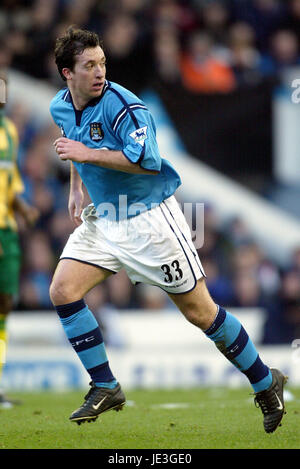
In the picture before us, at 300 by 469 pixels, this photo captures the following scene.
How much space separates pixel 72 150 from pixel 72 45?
666 mm

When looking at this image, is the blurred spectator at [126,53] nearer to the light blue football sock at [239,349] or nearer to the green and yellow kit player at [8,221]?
the green and yellow kit player at [8,221]

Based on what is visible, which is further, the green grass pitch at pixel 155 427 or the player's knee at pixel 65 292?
the player's knee at pixel 65 292

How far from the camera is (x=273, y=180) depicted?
1170 cm

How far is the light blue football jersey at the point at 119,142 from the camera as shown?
193 inches

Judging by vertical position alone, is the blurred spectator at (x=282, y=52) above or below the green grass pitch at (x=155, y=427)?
above

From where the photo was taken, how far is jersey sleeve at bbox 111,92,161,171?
4.84 meters

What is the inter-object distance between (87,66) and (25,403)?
3.85m

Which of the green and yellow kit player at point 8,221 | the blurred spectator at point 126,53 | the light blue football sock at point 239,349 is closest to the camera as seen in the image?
the light blue football sock at point 239,349

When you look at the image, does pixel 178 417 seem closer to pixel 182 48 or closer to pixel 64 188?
pixel 64 188

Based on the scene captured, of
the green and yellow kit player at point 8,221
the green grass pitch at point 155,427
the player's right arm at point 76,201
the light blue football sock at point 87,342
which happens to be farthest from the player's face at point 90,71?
the green and yellow kit player at point 8,221

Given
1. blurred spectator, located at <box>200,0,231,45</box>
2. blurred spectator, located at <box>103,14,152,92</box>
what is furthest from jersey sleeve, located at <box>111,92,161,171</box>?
blurred spectator, located at <box>200,0,231,45</box>

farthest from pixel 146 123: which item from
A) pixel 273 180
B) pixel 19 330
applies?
pixel 273 180

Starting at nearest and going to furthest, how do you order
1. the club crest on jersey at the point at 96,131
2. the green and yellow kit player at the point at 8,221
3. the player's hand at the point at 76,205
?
the club crest on jersey at the point at 96,131 → the player's hand at the point at 76,205 → the green and yellow kit player at the point at 8,221

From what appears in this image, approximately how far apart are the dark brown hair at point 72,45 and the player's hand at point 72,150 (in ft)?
1.62
